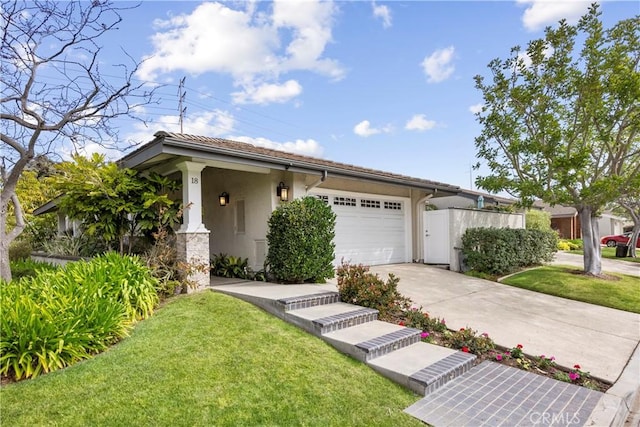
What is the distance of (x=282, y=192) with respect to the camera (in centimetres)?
908

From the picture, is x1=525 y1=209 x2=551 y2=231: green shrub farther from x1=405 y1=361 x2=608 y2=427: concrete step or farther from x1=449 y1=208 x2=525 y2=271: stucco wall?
x1=405 y1=361 x2=608 y2=427: concrete step

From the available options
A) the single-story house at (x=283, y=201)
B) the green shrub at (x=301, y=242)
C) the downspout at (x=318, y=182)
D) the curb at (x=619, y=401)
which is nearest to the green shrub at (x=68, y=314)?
the single-story house at (x=283, y=201)

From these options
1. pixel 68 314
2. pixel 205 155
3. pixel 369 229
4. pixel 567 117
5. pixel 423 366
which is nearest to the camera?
pixel 68 314

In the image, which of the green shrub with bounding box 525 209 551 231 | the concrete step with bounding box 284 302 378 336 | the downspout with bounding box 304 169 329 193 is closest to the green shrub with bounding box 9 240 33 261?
the downspout with bounding box 304 169 329 193

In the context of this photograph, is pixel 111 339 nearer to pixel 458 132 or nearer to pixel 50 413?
pixel 50 413

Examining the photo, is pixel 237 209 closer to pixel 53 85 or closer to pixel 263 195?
pixel 263 195

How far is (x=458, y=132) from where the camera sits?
45.9ft

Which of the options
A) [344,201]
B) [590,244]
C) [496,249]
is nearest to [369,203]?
[344,201]

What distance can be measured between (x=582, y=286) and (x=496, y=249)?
2.40 m

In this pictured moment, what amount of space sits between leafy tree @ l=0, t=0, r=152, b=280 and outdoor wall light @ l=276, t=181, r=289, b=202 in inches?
142

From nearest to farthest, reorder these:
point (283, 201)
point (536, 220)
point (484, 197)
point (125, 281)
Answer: point (125, 281), point (283, 201), point (484, 197), point (536, 220)

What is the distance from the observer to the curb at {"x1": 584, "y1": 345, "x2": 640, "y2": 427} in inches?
149

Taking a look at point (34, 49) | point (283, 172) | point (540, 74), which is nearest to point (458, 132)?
point (540, 74)
